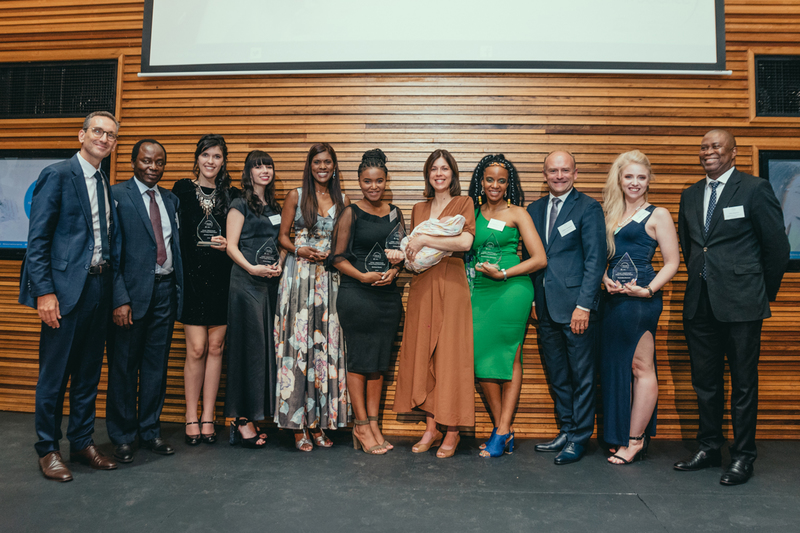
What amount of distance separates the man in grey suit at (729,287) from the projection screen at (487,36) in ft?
3.67

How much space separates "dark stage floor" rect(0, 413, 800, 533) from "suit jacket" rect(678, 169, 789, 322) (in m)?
1.02

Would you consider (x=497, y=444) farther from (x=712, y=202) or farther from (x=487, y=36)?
(x=487, y=36)

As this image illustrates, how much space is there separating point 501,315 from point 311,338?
4.13 ft

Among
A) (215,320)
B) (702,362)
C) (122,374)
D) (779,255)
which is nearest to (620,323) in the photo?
(702,362)

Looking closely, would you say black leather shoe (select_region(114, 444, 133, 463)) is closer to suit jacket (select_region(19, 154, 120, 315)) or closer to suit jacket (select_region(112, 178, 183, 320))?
suit jacket (select_region(112, 178, 183, 320))

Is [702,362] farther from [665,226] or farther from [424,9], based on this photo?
[424,9]

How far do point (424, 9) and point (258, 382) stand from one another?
3.00 meters

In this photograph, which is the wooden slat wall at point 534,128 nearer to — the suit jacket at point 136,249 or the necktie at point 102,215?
the suit jacket at point 136,249

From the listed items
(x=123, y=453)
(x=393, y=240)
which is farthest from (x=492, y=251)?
(x=123, y=453)

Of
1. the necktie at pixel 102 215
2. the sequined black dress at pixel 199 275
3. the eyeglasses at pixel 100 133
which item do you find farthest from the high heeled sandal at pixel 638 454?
the eyeglasses at pixel 100 133

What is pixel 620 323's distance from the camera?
2986mm

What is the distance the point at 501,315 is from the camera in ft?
10.1

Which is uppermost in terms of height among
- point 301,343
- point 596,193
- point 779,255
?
point 596,193

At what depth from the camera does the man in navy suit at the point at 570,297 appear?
2994mm
